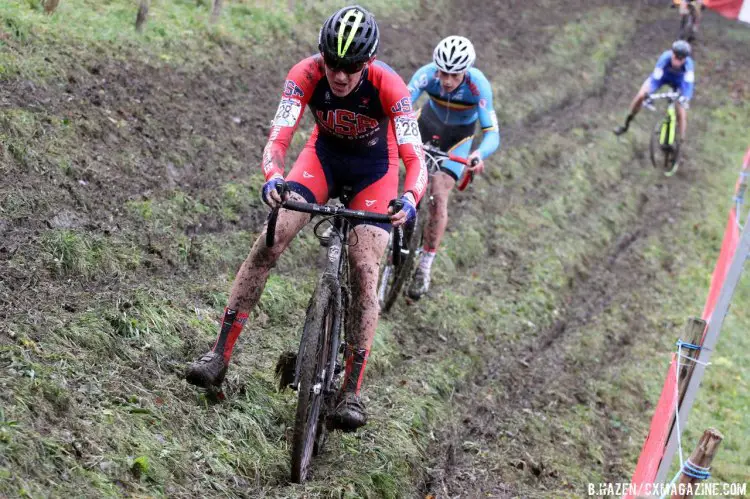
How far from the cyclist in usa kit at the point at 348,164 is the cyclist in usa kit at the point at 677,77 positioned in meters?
11.7

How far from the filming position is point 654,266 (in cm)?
1305

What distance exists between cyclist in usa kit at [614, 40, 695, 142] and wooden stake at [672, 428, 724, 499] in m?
12.5

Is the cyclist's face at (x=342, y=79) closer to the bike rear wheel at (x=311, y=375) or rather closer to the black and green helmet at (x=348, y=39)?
the black and green helmet at (x=348, y=39)

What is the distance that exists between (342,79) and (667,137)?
1285 centimetres

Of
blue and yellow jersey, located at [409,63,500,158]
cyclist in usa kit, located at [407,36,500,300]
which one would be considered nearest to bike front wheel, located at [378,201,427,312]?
cyclist in usa kit, located at [407,36,500,300]

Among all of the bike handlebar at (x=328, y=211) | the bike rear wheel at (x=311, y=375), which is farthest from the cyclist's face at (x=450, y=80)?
the bike rear wheel at (x=311, y=375)

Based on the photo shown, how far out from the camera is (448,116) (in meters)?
9.47

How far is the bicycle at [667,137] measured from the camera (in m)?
16.4

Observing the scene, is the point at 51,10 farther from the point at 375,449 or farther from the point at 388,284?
the point at 375,449

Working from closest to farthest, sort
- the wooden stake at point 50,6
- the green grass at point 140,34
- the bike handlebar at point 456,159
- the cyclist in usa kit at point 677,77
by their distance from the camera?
the bike handlebar at point 456,159 < the green grass at point 140,34 < the wooden stake at point 50,6 < the cyclist in usa kit at point 677,77

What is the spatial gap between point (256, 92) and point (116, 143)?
11.7 ft

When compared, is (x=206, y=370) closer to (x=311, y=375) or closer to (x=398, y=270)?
(x=311, y=375)

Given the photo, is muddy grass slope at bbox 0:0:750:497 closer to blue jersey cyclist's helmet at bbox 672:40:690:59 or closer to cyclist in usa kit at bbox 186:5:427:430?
cyclist in usa kit at bbox 186:5:427:430

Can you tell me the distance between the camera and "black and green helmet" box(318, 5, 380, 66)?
540cm
